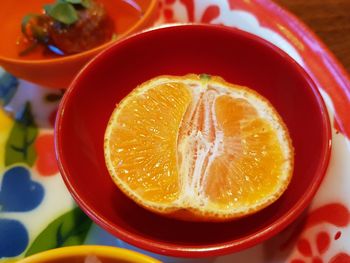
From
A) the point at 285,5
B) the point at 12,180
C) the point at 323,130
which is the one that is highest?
the point at 285,5

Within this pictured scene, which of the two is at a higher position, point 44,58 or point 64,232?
point 44,58

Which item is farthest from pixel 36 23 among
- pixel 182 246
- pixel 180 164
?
pixel 182 246

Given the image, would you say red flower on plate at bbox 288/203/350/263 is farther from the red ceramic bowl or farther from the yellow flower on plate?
the yellow flower on plate

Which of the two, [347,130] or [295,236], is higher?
[347,130]

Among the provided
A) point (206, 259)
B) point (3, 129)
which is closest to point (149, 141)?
point (206, 259)

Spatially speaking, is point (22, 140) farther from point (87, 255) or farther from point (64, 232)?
point (87, 255)

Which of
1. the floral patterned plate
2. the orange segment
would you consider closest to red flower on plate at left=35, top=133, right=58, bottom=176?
the floral patterned plate

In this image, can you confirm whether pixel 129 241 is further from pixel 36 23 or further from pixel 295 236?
pixel 36 23
